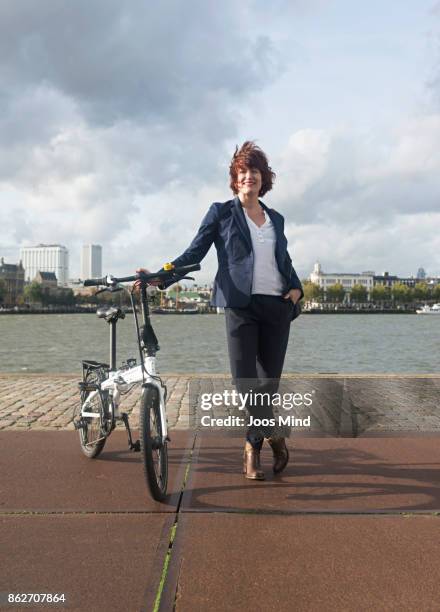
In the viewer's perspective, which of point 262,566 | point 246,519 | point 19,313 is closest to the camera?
point 262,566

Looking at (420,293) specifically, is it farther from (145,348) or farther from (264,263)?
(145,348)

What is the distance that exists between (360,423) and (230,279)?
2.39 meters

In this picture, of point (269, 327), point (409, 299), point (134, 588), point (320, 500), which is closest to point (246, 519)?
point (320, 500)

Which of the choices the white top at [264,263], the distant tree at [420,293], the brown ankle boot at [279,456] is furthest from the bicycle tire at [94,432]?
the distant tree at [420,293]

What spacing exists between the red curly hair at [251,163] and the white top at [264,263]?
0.29 m

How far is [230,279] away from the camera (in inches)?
153

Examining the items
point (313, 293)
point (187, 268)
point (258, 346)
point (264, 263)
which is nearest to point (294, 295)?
point (264, 263)

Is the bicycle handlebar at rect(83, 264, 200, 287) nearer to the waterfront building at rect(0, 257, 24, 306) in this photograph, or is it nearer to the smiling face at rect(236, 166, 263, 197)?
the smiling face at rect(236, 166, 263, 197)

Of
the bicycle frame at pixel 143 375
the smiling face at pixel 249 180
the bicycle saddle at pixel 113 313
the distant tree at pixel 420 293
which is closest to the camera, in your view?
the bicycle frame at pixel 143 375

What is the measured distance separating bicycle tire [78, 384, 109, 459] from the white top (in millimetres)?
1422

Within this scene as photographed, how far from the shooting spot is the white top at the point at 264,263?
3910mm

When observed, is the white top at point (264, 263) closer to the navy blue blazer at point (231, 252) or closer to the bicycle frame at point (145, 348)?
the navy blue blazer at point (231, 252)

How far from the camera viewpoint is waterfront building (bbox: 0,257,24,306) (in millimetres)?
175625

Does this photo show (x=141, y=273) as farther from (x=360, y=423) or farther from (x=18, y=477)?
(x=360, y=423)
